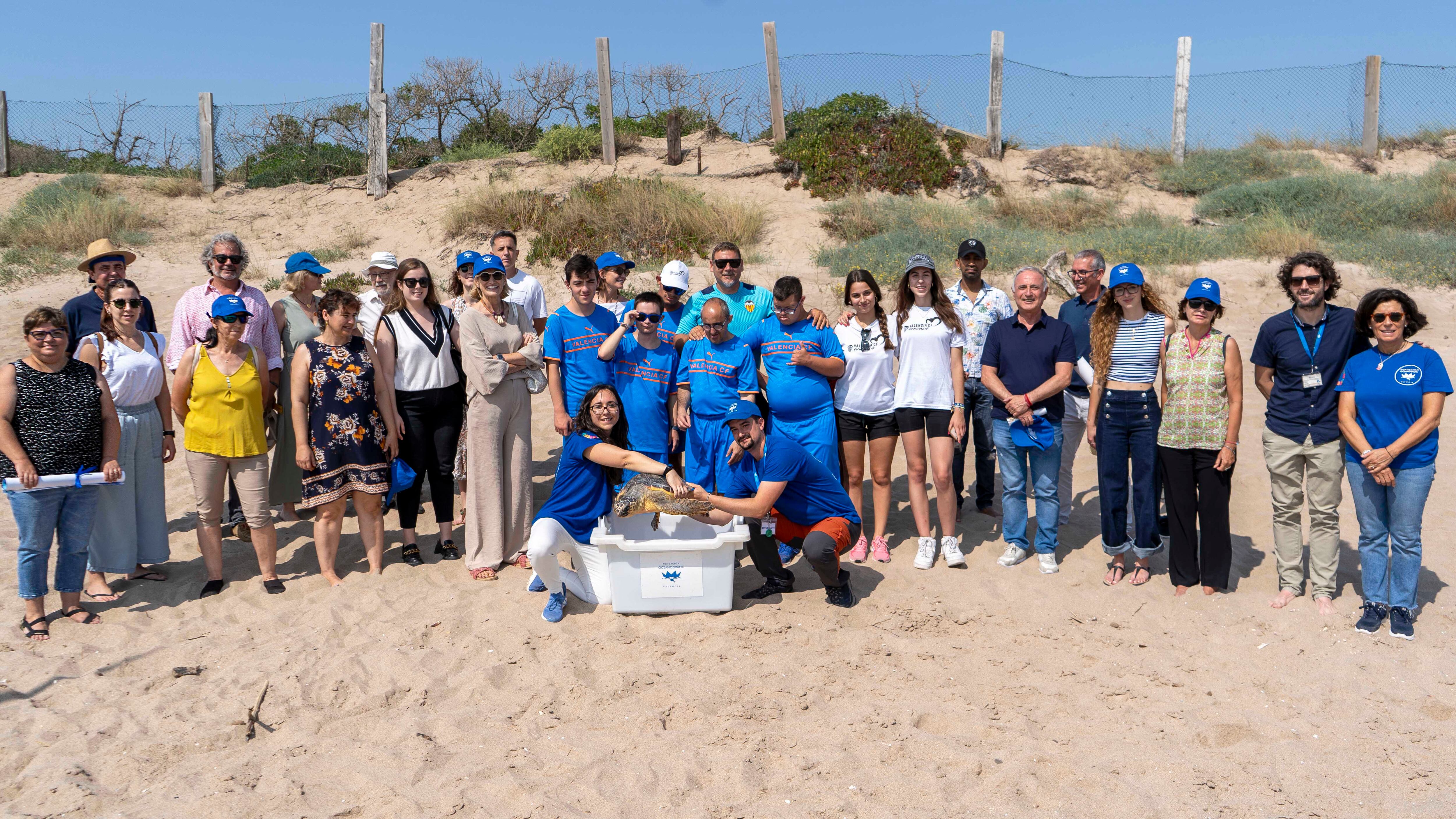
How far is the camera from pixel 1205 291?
4852 mm

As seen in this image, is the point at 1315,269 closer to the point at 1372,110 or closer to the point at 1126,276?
the point at 1126,276

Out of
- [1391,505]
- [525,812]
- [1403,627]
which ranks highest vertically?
[1391,505]

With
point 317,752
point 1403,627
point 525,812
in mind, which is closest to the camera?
point 525,812

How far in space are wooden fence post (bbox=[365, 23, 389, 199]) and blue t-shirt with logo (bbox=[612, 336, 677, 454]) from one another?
11767 millimetres

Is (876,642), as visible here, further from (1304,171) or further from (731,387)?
(1304,171)

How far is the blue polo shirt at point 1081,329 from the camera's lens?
587cm

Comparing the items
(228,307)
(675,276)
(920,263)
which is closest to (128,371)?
(228,307)

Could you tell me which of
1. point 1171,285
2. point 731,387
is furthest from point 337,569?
point 1171,285

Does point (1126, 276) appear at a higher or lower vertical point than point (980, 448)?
higher

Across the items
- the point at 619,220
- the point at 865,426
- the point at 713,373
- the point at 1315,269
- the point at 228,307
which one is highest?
the point at 619,220

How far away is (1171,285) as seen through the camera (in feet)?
33.9

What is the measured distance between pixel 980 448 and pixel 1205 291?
A: 205cm

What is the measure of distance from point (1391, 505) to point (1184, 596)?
3.61 feet

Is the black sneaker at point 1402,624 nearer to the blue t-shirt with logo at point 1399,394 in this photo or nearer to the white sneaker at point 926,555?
the blue t-shirt with logo at point 1399,394
